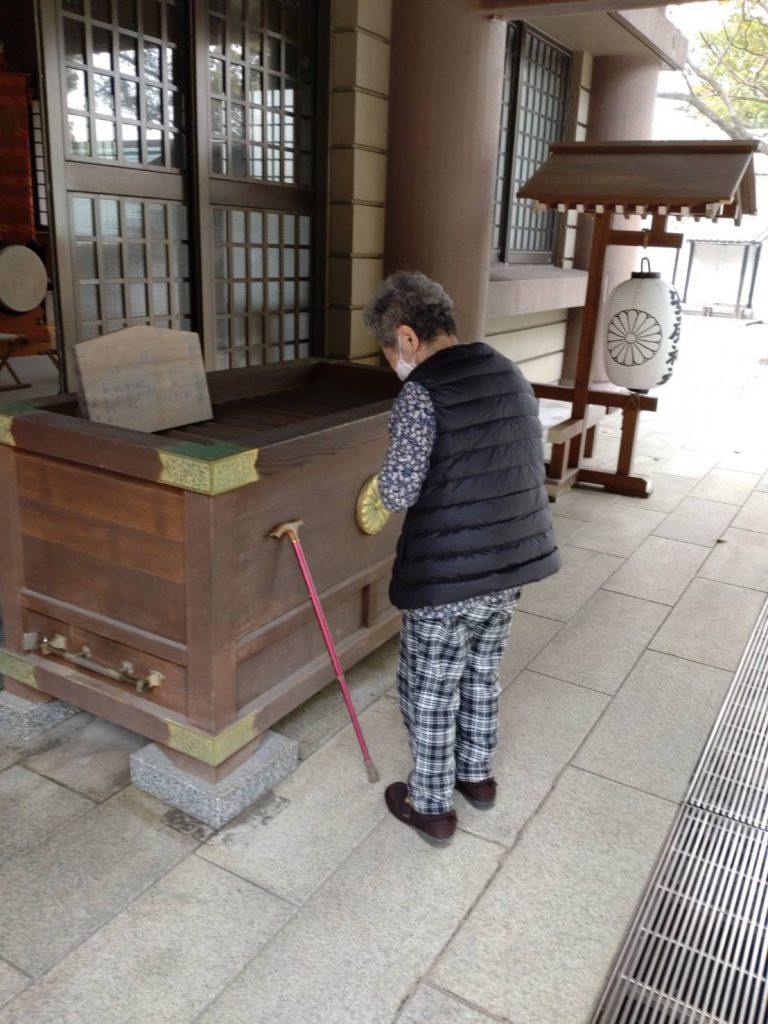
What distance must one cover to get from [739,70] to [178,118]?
13.1 metres

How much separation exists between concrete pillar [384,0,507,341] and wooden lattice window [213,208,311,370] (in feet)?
1.87

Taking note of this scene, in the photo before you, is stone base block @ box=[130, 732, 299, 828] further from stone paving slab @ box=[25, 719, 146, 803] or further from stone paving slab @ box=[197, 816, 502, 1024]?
stone paving slab @ box=[197, 816, 502, 1024]

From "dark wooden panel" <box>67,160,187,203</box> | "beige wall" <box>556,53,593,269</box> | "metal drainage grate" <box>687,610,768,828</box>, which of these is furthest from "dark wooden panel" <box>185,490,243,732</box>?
"beige wall" <box>556,53,593,269</box>

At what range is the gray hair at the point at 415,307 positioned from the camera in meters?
2.22

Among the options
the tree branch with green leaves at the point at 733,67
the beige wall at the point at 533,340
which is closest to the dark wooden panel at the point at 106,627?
the beige wall at the point at 533,340

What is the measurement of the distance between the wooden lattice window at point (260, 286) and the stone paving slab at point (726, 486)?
3143mm

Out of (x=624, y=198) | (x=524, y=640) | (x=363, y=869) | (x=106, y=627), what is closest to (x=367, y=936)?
(x=363, y=869)

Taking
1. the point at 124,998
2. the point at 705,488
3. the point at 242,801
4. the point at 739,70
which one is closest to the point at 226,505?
the point at 242,801

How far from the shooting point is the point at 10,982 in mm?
1923

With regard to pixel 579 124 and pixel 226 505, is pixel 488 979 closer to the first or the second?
pixel 226 505

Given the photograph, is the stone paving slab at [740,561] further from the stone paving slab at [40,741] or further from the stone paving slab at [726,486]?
the stone paving slab at [40,741]

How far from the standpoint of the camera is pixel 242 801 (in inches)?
99.8

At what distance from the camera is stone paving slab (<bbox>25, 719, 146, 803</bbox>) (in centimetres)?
263

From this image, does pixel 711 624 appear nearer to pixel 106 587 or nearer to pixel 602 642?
pixel 602 642
